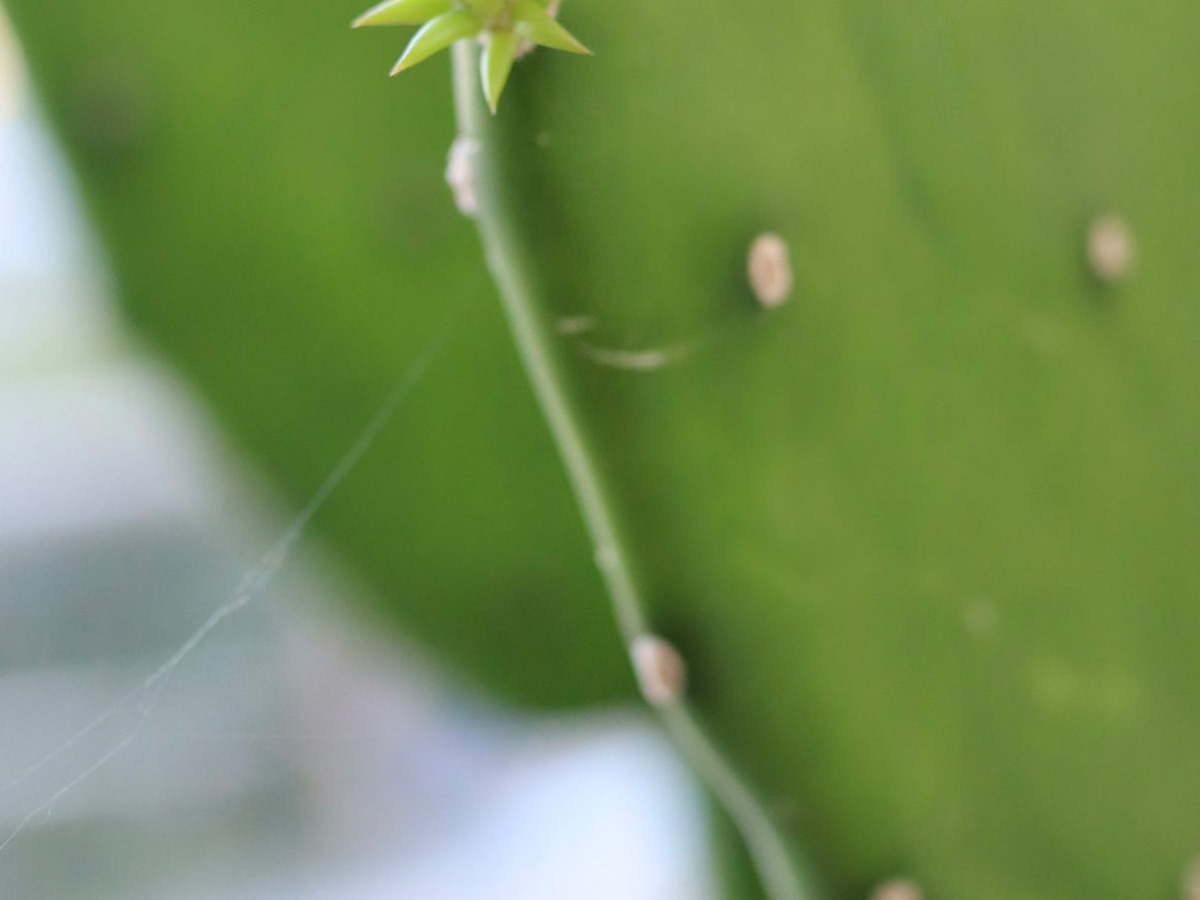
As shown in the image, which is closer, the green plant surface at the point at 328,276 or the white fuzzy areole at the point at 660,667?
the white fuzzy areole at the point at 660,667

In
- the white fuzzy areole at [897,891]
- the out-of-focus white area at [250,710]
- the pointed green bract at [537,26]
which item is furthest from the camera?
the out-of-focus white area at [250,710]

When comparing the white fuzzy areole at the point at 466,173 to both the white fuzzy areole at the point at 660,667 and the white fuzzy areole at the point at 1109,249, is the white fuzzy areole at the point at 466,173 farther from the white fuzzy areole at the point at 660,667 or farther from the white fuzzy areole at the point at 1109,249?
the white fuzzy areole at the point at 1109,249

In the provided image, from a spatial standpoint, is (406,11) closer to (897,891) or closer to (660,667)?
(660,667)

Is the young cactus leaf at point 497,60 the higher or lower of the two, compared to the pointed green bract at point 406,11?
lower

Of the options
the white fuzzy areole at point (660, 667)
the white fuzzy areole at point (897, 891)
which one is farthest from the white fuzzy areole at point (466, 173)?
the white fuzzy areole at point (897, 891)

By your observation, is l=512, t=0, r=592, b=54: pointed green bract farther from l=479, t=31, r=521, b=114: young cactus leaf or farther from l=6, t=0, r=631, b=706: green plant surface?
l=6, t=0, r=631, b=706: green plant surface

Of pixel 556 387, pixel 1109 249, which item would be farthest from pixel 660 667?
pixel 1109 249

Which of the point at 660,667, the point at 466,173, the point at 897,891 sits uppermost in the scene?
the point at 466,173

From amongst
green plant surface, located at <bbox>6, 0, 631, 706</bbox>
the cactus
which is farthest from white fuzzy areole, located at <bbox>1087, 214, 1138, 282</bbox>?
green plant surface, located at <bbox>6, 0, 631, 706</bbox>
